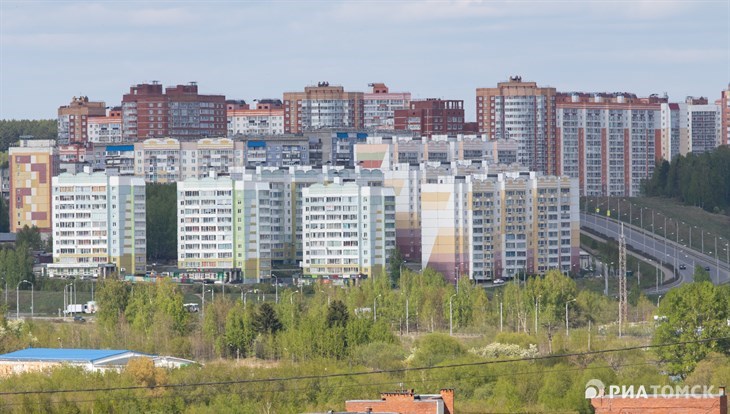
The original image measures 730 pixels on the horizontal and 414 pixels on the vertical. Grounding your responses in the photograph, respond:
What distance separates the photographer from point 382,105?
8581 centimetres

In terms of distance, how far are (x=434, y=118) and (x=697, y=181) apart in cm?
1250

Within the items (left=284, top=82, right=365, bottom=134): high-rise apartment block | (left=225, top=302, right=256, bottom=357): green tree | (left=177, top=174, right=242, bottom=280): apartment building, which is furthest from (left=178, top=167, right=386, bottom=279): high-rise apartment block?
(left=284, top=82, right=365, bottom=134): high-rise apartment block

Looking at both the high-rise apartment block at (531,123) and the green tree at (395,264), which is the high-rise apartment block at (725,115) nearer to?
the high-rise apartment block at (531,123)

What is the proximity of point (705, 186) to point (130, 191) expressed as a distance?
70.4 feet

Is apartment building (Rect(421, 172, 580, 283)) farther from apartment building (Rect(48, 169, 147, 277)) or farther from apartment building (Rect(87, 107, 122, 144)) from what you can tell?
apartment building (Rect(87, 107, 122, 144))

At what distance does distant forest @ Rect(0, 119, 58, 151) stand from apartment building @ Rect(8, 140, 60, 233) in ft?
68.6

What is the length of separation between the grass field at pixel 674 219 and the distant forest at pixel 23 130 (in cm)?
A: 2788

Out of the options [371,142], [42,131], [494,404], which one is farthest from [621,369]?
[42,131]

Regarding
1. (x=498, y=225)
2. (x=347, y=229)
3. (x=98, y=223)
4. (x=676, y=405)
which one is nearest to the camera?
(x=676, y=405)

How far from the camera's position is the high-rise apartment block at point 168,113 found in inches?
3164

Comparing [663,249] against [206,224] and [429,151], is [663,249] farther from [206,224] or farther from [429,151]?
[206,224]

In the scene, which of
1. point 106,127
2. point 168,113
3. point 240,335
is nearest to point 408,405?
point 240,335

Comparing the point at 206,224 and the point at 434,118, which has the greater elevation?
the point at 434,118

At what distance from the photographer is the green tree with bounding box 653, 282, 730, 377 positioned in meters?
33.6
